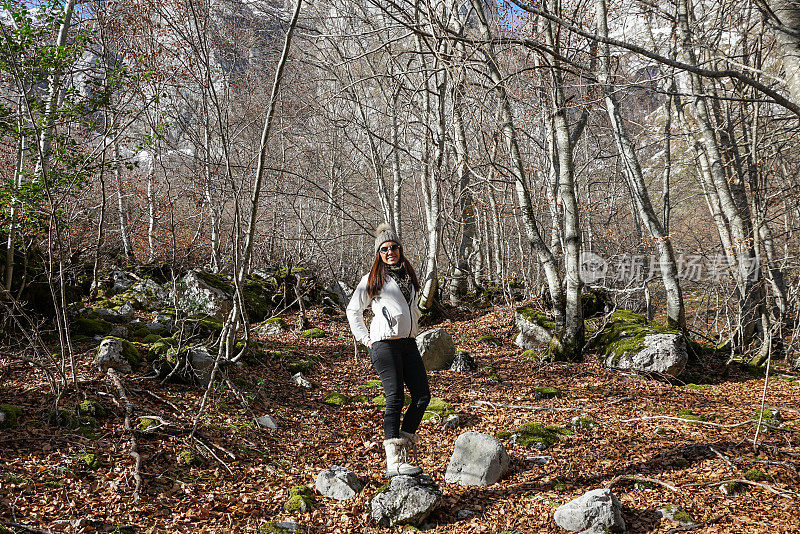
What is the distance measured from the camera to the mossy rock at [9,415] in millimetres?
3820

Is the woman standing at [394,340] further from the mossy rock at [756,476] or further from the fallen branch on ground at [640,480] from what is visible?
the mossy rock at [756,476]

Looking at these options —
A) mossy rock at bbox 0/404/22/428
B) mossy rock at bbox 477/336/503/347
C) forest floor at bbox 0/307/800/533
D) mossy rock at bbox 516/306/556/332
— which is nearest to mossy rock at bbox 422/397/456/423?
forest floor at bbox 0/307/800/533

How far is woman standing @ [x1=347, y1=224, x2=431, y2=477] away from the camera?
3578 millimetres

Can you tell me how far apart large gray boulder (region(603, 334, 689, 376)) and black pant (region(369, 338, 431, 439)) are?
14.4ft

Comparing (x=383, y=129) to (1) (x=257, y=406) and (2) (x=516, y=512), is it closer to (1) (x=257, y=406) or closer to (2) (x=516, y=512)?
(1) (x=257, y=406)

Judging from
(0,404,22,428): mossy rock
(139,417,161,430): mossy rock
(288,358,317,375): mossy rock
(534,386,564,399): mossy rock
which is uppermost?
(0,404,22,428): mossy rock

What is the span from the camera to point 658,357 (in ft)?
21.8

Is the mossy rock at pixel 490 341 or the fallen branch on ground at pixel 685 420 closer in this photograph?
the fallen branch on ground at pixel 685 420

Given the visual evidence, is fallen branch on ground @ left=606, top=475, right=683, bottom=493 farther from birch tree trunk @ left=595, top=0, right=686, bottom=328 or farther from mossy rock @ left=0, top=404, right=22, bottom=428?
birch tree trunk @ left=595, top=0, right=686, bottom=328

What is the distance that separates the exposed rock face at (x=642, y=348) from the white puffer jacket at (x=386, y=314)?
4.53m

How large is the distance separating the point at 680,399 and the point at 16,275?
875 centimetres

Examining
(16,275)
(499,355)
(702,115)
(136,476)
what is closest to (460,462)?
(136,476)

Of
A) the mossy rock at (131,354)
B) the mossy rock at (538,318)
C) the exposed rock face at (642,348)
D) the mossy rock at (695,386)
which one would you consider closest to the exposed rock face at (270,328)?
the mossy rock at (131,354)

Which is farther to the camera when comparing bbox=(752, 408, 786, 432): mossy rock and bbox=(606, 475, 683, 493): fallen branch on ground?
A: bbox=(752, 408, 786, 432): mossy rock
